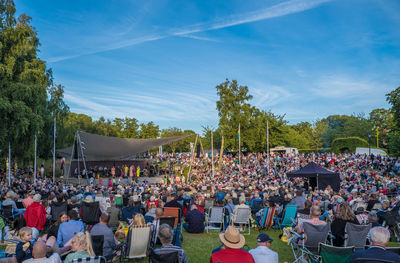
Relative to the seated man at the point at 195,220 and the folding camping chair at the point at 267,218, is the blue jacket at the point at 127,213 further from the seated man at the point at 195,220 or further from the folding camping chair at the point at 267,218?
the folding camping chair at the point at 267,218

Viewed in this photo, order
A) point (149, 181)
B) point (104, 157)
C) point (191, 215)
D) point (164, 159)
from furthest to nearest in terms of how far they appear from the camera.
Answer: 1. point (164, 159)
2. point (149, 181)
3. point (104, 157)
4. point (191, 215)

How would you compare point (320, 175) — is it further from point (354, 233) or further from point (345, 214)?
point (354, 233)

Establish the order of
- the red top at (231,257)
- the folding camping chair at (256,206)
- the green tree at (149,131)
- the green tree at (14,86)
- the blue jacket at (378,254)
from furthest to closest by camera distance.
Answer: the green tree at (149,131) < the green tree at (14,86) < the folding camping chair at (256,206) < the red top at (231,257) < the blue jacket at (378,254)

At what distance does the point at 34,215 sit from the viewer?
7.34 m

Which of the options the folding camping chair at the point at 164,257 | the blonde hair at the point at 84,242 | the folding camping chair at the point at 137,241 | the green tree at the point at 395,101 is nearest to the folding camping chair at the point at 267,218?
the folding camping chair at the point at 137,241

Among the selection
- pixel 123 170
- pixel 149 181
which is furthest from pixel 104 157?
pixel 123 170

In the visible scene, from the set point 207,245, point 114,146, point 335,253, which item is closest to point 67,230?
point 207,245

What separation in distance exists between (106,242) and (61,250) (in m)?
0.78

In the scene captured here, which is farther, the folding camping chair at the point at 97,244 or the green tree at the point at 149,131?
the green tree at the point at 149,131

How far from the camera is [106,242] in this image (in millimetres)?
5102

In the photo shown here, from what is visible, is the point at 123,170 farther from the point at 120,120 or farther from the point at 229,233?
the point at 120,120

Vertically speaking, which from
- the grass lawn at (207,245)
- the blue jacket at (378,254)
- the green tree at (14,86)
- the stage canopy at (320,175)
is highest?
the green tree at (14,86)

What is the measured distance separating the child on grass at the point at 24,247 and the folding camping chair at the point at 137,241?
5.11 ft

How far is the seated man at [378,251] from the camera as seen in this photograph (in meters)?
2.90
